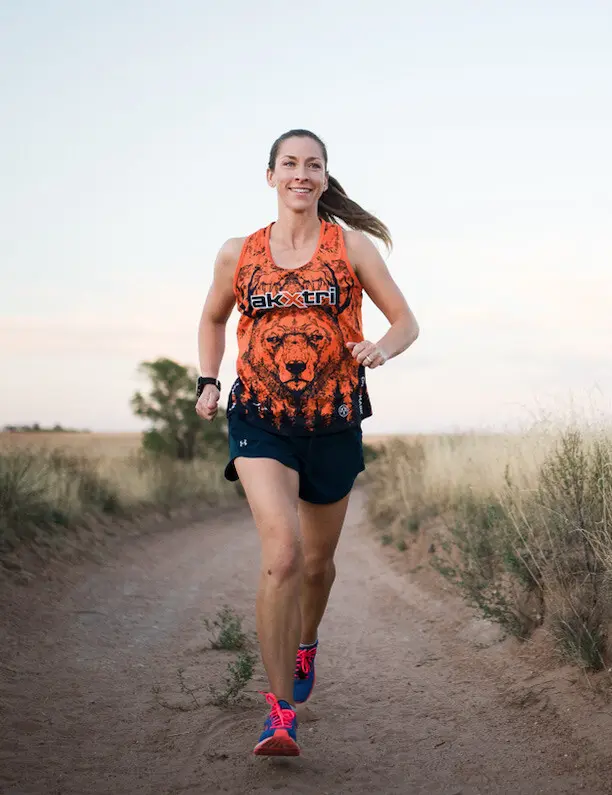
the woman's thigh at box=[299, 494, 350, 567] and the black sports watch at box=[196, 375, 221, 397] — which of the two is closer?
the woman's thigh at box=[299, 494, 350, 567]

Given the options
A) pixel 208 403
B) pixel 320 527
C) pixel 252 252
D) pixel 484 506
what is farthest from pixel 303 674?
pixel 484 506

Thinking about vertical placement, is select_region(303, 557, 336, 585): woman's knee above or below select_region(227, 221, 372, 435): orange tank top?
below

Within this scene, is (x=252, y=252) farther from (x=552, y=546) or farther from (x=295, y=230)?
(x=552, y=546)

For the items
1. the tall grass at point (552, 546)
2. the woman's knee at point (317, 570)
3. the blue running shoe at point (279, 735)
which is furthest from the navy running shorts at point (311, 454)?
the tall grass at point (552, 546)

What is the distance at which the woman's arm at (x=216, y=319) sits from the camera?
4.37 metres

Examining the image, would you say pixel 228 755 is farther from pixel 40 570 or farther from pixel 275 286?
pixel 40 570

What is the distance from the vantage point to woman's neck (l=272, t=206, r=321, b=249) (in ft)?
14.2

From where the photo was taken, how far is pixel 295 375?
4.11 m

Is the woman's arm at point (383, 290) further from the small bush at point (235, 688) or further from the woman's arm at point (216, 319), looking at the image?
the small bush at point (235, 688)

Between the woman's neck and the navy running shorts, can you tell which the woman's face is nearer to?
the woman's neck

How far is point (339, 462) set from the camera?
4.25m

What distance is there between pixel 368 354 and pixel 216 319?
3.34 feet

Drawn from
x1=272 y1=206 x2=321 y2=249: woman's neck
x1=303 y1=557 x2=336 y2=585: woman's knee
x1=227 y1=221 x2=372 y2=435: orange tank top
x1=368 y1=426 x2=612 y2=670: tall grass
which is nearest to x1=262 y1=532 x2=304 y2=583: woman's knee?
x1=227 y1=221 x2=372 y2=435: orange tank top

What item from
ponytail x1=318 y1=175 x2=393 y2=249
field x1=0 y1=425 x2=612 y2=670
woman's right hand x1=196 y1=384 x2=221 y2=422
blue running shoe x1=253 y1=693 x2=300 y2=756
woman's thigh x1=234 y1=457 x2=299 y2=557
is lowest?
blue running shoe x1=253 y1=693 x2=300 y2=756
